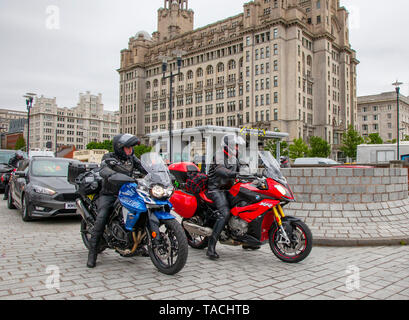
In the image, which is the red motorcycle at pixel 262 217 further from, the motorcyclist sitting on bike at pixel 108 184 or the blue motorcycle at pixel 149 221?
the motorcyclist sitting on bike at pixel 108 184

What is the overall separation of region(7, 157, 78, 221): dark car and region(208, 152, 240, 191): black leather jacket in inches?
176

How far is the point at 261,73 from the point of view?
244ft

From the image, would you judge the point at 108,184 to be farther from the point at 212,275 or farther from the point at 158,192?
the point at 212,275

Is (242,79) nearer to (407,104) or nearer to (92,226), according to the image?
(407,104)

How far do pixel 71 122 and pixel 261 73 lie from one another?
107 meters

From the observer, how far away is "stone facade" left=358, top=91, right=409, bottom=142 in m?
103

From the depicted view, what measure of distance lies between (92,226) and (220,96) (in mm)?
82088

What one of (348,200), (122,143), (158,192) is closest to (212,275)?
(158,192)

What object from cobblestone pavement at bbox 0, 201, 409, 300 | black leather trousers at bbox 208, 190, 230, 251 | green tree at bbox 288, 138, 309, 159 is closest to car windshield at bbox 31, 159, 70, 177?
cobblestone pavement at bbox 0, 201, 409, 300

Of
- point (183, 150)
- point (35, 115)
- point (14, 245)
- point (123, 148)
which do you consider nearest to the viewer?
point (123, 148)

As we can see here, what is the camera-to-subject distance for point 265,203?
5004 mm

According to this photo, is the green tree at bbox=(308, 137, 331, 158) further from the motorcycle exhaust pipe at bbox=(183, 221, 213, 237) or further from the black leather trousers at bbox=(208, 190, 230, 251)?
the black leather trousers at bbox=(208, 190, 230, 251)

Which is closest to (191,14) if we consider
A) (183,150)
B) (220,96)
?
(220,96)
